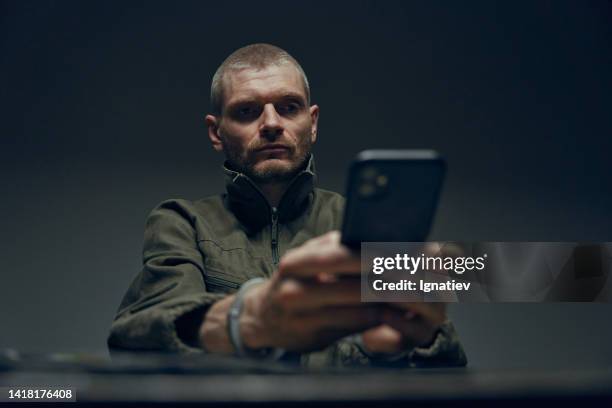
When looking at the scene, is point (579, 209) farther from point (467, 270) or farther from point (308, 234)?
point (467, 270)

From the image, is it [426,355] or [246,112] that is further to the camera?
[246,112]

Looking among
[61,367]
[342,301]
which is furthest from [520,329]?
[61,367]

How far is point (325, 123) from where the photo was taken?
179 cm

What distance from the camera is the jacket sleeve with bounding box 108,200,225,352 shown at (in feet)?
2.32

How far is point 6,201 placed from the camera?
1.67 m

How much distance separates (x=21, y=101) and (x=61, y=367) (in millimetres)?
1433

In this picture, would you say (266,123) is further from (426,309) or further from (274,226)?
(426,309)

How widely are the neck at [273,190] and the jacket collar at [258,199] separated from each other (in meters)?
0.03

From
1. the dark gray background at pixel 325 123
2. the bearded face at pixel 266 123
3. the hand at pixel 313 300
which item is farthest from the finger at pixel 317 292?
the dark gray background at pixel 325 123

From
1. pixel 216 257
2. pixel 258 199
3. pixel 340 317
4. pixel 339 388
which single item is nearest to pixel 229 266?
pixel 216 257

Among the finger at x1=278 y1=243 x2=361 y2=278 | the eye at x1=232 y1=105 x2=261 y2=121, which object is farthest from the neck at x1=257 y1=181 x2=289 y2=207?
the finger at x1=278 y1=243 x2=361 y2=278

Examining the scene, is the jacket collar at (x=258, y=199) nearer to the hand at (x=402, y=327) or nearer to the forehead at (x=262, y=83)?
the forehead at (x=262, y=83)

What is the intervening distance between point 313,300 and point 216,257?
1.64ft

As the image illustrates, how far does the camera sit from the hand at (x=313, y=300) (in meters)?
0.49
